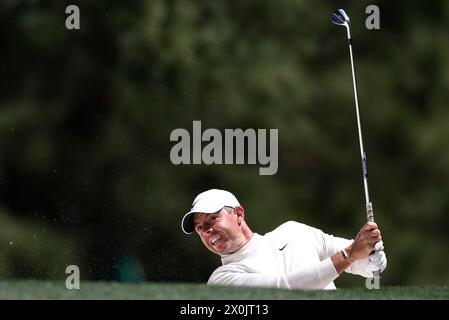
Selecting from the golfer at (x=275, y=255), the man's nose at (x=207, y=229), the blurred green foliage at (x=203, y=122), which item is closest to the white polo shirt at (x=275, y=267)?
the golfer at (x=275, y=255)

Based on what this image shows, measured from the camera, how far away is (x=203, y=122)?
36.4 ft

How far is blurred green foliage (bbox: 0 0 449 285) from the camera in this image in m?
10.7

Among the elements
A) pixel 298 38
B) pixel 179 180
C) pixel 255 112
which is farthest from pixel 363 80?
pixel 179 180

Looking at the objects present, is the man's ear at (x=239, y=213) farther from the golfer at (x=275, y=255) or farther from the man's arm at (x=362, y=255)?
the man's arm at (x=362, y=255)

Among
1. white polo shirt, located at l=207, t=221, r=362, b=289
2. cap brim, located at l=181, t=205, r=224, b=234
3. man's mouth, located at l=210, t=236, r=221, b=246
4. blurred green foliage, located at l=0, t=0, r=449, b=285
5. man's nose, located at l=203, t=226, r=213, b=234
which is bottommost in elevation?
white polo shirt, located at l=207, t=221, r=362, b=289

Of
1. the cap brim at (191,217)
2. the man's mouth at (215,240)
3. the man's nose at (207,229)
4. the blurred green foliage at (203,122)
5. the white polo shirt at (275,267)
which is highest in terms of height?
the blurred green foliage at (203,122)

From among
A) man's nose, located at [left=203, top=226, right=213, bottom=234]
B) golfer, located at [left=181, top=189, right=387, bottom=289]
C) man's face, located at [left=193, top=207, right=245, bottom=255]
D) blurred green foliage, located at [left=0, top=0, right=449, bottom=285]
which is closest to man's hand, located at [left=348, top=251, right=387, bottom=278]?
golfer, located at [left=181, top=189, right=387, bottom=289]

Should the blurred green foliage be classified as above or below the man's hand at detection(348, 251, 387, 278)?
above

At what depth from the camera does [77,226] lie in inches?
431

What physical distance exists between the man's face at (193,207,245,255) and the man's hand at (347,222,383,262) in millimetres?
373

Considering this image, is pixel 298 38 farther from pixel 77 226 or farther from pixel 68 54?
pixel 77 226

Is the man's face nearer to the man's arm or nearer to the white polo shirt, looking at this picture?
the white polo shirt

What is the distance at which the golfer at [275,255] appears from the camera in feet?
14.6
